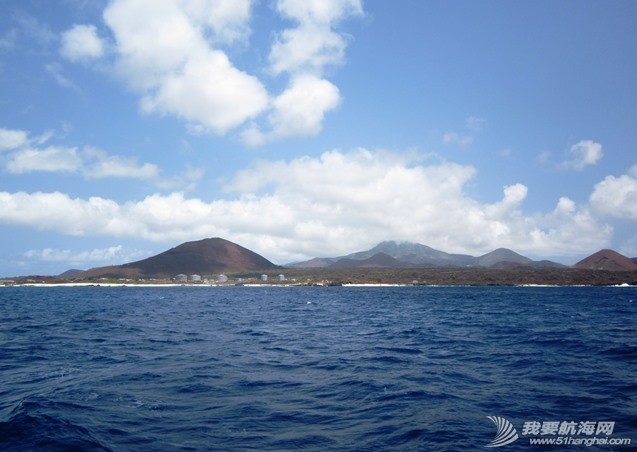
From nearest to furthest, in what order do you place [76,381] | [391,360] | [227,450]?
[227,450] < [76,381] < [391,360]

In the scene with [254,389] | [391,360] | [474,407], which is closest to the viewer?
[474,407]

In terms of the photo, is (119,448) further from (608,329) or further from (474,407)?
(608,329)

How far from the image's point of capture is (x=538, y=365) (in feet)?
80.1

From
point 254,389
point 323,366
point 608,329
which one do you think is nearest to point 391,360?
point 323,366

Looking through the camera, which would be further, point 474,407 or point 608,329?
point 608,329

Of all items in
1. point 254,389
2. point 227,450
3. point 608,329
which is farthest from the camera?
point 608,329

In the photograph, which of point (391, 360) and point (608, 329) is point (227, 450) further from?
point (608, 329)

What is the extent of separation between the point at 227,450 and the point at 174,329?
3393 cm

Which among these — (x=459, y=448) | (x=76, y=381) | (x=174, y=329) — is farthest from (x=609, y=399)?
(x=174, y=329)

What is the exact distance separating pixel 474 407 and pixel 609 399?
5962 millimetres

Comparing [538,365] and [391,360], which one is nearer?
[538,365]

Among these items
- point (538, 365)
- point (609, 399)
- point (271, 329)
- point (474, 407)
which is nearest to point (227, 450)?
point (474, 407)

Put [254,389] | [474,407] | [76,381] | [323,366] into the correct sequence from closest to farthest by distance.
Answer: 1. [474,407]
2. [254,389]
3. [76,381]
4. [323,366]

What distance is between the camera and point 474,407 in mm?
16438
